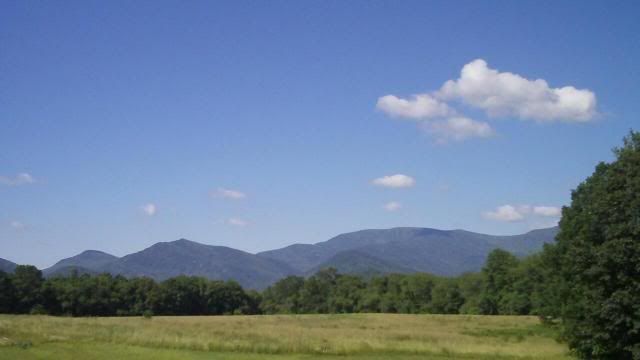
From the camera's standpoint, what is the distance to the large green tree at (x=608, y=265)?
2918cm

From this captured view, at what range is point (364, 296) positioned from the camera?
144 m

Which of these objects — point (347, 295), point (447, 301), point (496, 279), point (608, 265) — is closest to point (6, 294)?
point (347, 295)

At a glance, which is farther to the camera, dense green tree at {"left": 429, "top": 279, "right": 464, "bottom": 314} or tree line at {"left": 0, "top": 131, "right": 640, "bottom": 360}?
dense green tree at {"left": 429, "top": 279, "right": 464, "bottom": 314}

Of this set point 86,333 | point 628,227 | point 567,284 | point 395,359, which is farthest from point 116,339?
point 628,227

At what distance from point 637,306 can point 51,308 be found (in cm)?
9821

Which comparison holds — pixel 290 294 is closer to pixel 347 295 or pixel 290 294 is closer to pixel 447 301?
pixel 347 295

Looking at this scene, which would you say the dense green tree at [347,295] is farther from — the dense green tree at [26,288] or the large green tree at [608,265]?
the large green tree at [608,265]

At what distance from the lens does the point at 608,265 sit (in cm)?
2983

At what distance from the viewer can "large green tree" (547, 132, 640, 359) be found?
2918cm

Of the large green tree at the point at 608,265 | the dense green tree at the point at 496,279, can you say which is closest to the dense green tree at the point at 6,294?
the dense green tree at the point at 496,279

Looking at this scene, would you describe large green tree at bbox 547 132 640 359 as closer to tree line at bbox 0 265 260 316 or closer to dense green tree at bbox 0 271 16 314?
tree line at bbox 0 265 260 316

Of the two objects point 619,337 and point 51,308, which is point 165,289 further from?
point 619,337

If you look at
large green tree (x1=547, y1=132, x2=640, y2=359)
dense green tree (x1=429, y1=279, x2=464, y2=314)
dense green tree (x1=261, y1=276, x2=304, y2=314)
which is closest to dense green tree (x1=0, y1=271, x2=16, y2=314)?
dense green tree (x1=261, y1=276, x2=304, y2=314)

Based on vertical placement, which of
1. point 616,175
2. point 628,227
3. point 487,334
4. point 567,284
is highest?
point 616,175
